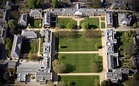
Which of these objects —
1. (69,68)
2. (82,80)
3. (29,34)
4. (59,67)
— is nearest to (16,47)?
(29,34)

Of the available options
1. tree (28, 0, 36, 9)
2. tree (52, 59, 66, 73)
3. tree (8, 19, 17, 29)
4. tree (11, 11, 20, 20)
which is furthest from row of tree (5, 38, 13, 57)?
tree (28, 0, 36, 9)

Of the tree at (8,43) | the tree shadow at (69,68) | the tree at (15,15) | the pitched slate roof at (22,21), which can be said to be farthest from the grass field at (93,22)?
the tree at (8,43)

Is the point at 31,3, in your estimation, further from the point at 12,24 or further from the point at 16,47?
the point at 16,47

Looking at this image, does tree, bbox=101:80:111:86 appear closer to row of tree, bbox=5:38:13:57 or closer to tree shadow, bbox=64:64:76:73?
tree shadow, bbox=64:64:76:73

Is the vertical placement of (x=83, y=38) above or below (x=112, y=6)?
below

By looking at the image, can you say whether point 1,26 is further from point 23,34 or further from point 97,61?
point 97,61

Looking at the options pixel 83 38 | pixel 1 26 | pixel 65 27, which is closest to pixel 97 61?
pixel 83 38
